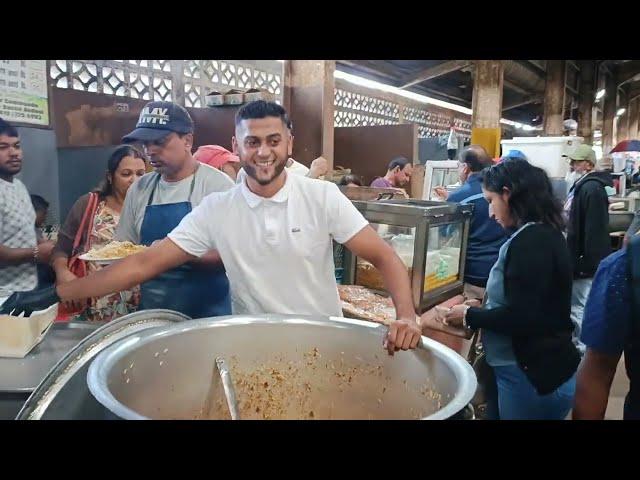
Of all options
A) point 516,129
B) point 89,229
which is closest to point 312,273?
point 89,229

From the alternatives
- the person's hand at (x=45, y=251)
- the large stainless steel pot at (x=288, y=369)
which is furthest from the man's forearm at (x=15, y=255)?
the large stainless steel pot at (x=288, y=369)

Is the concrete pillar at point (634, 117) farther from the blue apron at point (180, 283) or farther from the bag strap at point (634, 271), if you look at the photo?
→ the bag strap at point (634, 271)

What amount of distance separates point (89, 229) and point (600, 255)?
11.1 feet

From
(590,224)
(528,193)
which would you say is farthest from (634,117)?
(528,193)

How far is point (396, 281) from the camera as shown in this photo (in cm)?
155

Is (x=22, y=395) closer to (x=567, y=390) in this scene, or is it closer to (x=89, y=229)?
(x=89, y=229)

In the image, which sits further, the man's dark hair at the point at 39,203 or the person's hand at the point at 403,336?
the man's dark hair at the point at 39,203

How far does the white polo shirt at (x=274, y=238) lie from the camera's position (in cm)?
163

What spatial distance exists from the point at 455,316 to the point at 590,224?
6.72 ft

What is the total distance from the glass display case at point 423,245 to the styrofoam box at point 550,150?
2.37m

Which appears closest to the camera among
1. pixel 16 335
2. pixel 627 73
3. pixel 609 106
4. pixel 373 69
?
pixel 16 335

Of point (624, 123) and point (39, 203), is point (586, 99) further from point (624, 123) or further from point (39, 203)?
point (39, 203)

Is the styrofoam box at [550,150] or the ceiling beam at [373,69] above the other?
the ceiling beam at [373,69]
